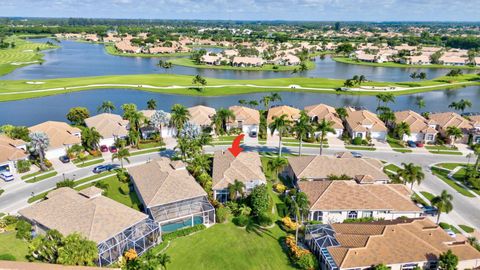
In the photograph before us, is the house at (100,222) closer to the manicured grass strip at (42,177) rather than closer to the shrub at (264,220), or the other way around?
the shrub at (264,220)

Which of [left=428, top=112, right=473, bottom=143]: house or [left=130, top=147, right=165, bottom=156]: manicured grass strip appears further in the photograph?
[left=428, top=112, right=473, bottom=143]: house

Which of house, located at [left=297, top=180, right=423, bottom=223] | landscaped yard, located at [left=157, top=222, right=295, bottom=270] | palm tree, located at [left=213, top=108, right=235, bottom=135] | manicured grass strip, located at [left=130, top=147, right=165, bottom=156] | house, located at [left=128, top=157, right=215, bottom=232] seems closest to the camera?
landscaped yard, located at [left=157, top=222, right=295, bottom=270]

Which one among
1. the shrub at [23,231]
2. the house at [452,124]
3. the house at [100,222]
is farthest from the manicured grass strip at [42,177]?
the house at [452,124]

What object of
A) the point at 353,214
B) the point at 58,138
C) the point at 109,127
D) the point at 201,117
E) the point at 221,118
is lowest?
the point at 353,214

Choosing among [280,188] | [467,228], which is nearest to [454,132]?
[467,228]

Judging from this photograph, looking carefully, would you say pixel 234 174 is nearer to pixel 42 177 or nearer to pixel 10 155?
pixel 42 177

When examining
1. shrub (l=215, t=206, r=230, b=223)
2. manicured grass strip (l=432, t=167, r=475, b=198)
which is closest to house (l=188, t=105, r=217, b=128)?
shrub (l=215, t=206, r=230, b=223)

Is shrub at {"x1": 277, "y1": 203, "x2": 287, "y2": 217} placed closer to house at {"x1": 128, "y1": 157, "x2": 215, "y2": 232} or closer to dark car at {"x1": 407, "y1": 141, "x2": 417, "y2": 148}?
house at {"x1": 128, "y1": 157, "x2": 215, "y2": 232}
